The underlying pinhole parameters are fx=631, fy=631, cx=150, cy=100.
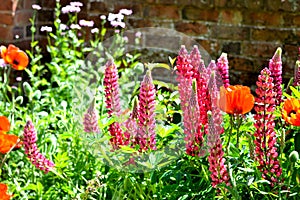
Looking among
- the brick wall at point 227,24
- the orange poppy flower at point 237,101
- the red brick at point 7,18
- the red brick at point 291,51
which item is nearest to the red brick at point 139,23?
the brick wall at point 227,24

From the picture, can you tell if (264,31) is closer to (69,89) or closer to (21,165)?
(69,89)

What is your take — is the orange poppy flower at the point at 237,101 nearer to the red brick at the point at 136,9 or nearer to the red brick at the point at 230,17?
the red brick at the point at 230,17

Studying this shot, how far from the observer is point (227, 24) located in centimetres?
293

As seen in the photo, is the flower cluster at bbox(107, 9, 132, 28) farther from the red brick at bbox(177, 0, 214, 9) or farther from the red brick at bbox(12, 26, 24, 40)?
the red brick at bbox(12, 26, 24, 40)

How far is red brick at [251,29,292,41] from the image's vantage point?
2822 mm

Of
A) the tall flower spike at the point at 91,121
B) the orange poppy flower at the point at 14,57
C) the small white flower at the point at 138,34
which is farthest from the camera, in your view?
the small white flower at the point at 138,34

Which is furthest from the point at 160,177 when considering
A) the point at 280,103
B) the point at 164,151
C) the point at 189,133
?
the point at 280,103

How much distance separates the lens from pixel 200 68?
1.46 m

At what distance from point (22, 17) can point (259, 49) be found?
1196 millimetres

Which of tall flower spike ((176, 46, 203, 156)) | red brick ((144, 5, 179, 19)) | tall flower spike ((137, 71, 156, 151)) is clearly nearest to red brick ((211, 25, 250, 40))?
red brick ((144, 5, 179, 19))

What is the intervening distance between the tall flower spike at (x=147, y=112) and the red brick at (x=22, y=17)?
189 cm

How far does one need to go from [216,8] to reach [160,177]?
153 centimetres

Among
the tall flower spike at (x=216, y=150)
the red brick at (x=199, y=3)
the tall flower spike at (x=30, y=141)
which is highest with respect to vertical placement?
the red brick at (x=199, y=3)

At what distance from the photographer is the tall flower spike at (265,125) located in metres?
1.33
